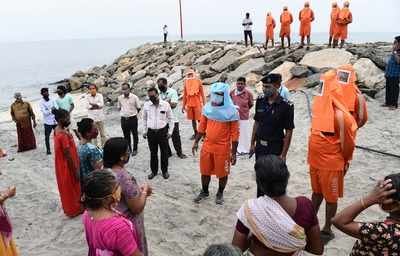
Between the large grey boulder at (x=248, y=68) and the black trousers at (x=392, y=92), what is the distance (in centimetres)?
503

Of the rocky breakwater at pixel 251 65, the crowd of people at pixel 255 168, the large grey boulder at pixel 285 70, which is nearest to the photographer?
the crowd of people at pixel 255 168

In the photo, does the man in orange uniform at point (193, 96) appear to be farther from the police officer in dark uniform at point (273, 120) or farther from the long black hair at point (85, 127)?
the long black hair at point (85, 127)

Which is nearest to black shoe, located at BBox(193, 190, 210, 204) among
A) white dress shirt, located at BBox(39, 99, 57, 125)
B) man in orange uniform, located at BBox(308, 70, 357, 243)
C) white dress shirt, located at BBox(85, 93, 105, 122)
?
man in orange uniform, located at BBox(308, 70, 357, 243)

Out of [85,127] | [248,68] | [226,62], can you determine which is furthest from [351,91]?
[226,62]

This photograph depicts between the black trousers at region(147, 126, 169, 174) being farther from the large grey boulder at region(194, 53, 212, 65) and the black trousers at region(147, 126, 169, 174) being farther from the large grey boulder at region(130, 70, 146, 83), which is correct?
the large grey boulder at region(130, 70, 146, 83)

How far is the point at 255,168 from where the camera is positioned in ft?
8.52

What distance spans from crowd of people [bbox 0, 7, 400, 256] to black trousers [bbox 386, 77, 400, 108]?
85 centimetres

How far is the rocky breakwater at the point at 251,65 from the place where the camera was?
12039 mm

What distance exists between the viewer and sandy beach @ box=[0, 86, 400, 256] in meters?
5.02

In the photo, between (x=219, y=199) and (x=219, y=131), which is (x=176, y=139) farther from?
(x=219, y=131)

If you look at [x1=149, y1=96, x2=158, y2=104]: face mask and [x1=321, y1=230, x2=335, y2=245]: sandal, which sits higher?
[x1=149, y1=96, x2=158, y2=104]: face mask

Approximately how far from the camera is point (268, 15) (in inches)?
710

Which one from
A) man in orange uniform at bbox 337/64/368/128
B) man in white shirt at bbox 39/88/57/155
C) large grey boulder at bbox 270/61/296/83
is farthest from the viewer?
large grey boulder at bbox 270/61/296/83

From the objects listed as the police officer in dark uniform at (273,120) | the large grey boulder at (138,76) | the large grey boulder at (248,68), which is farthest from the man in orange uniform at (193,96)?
the large grey boulder at (138,76)
